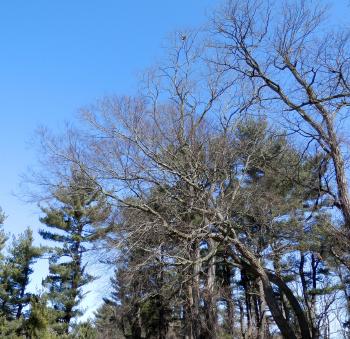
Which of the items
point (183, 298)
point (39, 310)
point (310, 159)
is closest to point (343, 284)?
point (183, 298)

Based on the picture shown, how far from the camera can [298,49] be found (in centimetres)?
1011

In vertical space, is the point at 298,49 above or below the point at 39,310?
above

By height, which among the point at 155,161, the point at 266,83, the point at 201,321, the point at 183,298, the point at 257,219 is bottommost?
the point at 201,321

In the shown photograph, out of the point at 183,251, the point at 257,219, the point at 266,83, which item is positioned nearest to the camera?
the point at 266,83

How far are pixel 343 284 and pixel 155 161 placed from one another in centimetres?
1270

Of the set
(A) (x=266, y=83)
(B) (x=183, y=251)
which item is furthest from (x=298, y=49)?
(B) (x=183, y=251)

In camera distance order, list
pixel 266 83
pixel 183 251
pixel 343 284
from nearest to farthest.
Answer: pixel 266 83 < pixel 183 251 < pixel 343 284

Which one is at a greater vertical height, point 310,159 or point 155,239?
point 310,159

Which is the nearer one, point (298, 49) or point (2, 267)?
point (298, 49)

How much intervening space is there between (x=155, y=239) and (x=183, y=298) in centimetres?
825

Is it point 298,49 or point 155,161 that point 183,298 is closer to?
point 155,161

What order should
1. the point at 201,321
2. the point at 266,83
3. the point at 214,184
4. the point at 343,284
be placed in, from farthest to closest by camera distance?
the point at 343,284
the point at 201,321
the point at 214,184
the point at 266,83

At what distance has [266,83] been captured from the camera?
434 inches

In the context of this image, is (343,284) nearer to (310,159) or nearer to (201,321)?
(201,321)
